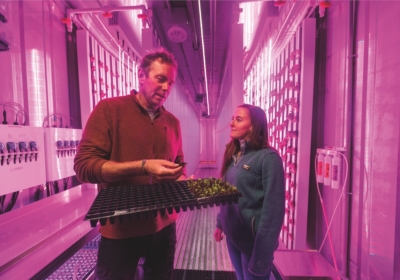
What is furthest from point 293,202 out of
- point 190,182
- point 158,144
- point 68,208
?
point 68,208

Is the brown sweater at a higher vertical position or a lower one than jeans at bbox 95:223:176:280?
higher

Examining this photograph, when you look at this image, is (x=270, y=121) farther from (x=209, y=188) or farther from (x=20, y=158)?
(x=20, y=158)

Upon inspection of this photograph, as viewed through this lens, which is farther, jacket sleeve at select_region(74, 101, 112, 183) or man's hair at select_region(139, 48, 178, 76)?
man's hair at select_region(139, 48, 178, 76)

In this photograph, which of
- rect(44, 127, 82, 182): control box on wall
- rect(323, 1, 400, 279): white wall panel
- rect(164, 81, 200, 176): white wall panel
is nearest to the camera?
rect(323, 1, 400, 279): white wall panel

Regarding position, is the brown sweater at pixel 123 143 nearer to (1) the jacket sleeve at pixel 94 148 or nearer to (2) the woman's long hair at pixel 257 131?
(1) the jacket sleeve at pixel 94 148

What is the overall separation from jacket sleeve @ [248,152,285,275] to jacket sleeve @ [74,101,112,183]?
92 centimetres

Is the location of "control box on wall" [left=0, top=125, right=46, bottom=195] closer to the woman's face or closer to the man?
the man

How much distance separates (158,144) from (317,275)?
164cm

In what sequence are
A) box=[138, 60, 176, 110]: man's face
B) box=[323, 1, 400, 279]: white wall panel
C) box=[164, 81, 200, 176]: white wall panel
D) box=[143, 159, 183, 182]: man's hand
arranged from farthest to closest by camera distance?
1. box=[164, 81, 200, 176]: white wall panel
2. box=[323, 1, 400, 279]: white wall panel
3. box=[138, 60, 176, 110]: man's face
4. box=[143, 159, 183, 182]: man's hand

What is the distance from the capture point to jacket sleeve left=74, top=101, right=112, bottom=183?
89 cm

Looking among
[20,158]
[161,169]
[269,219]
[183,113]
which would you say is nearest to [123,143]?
[161,169]

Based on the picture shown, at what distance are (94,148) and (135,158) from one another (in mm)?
199

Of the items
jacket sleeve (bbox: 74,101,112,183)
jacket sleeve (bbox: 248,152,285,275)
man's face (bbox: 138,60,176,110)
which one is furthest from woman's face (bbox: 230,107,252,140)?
jacket sleeve (bbox: 74,101,112,183)

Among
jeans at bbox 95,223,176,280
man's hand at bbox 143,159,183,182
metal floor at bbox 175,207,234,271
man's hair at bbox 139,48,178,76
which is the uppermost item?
man's hair at bbox 139,48,178,76
